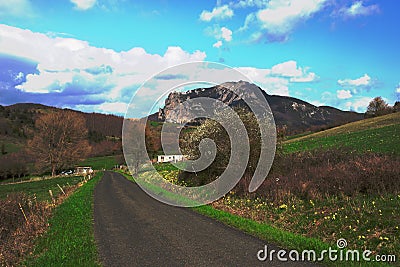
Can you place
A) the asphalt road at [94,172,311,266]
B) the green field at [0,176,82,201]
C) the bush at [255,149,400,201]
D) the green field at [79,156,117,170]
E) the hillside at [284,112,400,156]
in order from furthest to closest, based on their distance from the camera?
the green field at [79,156,117,170], the green field at [0,176,82,201], the hillside at [284,112,400,156], the bush at [255,149,400,201], the asphalt road at [94,172,311,266]

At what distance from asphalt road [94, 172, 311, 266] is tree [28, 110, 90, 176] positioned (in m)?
54.1

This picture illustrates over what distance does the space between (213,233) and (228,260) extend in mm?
2903

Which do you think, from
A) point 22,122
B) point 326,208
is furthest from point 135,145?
point 22,122

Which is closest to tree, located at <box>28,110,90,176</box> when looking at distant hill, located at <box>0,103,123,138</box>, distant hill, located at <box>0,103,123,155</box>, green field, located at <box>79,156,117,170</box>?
green field, located at <box>79,156,117,170</box>

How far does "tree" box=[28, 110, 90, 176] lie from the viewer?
6222 cm

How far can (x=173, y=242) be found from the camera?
952 cm

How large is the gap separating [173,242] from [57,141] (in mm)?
61106

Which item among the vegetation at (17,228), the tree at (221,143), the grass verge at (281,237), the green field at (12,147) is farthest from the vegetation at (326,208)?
the green field at (12,147)

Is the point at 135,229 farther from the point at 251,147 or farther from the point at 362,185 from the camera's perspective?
the point at 251,147

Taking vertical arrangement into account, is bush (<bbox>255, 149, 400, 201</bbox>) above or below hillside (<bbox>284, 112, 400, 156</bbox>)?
below

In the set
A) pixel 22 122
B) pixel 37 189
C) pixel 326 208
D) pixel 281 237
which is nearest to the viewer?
pixel 281 237

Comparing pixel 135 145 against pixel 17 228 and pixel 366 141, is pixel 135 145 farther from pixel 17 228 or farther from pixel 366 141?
pixel 17 228

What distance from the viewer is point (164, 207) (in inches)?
663

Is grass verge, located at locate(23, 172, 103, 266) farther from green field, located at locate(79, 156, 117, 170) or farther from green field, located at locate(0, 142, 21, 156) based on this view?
green field, located at locate(0, 142, 21, 156)
